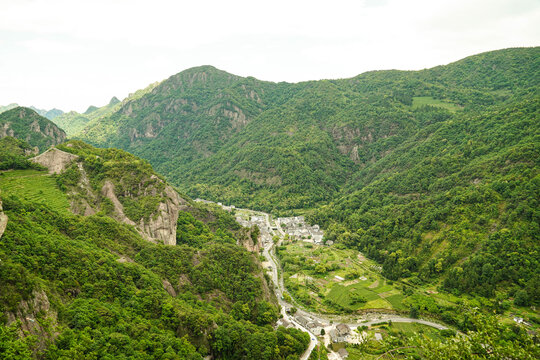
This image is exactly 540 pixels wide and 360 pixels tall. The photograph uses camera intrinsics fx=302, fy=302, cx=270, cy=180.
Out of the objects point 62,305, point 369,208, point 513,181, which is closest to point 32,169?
point 62,305

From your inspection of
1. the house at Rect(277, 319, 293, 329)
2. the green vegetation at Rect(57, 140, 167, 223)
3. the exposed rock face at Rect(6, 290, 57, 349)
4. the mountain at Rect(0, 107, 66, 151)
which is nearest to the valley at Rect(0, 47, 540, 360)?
the exposed rock face at Rect(6, 290, 57, 349)

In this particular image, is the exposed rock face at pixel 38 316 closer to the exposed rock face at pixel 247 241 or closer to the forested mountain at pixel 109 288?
the forested mountain at pixel 109 288

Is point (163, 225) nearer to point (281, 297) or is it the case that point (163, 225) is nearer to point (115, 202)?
point (115, 202)

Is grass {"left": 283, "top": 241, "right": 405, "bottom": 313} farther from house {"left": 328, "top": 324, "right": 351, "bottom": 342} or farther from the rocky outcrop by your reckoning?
the rocky outcrop

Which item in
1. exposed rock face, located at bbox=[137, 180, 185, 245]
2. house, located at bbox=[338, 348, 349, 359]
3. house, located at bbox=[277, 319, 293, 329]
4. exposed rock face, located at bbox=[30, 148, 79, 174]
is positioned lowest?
house, located at bbox=[338, 348, 349, 359]

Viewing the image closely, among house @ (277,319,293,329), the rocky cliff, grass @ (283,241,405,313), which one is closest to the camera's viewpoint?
house @ (277,319,293,329)

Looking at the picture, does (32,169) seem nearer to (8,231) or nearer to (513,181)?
(8,231)

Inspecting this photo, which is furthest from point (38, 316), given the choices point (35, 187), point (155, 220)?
point (35, 187)
